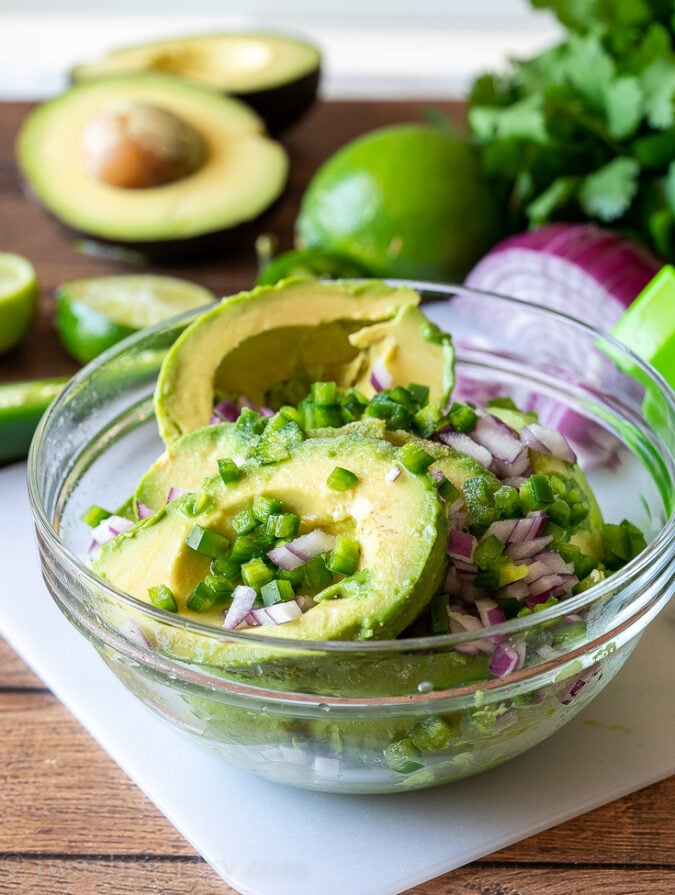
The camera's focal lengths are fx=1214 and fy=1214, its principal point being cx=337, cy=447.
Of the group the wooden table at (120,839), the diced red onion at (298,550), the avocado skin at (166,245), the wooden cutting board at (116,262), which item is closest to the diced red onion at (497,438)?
the diced red onion at (298,550)

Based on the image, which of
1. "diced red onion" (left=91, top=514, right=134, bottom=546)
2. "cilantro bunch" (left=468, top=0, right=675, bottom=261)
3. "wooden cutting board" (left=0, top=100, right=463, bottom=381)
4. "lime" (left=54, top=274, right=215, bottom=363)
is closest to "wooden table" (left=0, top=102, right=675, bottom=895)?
"diced red onion" (left=91, top=514, right=134, bottom=546)

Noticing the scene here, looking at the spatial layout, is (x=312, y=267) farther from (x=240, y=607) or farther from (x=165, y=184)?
(x=240, y=607)

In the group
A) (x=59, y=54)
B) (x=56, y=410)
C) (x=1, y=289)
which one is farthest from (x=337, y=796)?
(x=59, y=54)

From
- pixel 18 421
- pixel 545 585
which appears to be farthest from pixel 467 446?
pixel 18 421

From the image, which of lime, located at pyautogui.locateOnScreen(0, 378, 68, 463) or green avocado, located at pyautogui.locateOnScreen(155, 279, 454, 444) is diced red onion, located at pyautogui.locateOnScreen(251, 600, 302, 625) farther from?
lime, located at pyautogui.locateOnScreen(0, 378, 68, 463)

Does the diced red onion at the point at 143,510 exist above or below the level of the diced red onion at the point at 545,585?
below

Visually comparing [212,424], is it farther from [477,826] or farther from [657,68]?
[657,68]

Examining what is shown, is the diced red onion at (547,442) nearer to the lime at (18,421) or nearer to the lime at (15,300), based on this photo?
the lime at (18,421)
